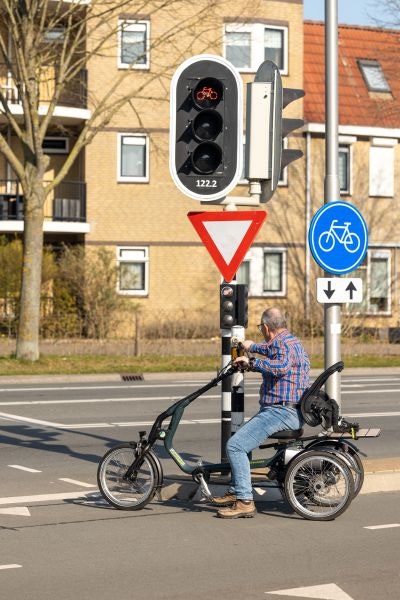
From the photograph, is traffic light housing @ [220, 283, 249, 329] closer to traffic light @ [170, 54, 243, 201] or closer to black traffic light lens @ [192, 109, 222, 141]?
traffic light @ [170, 54, 243, 201]

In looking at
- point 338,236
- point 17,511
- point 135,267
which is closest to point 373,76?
point 135,267

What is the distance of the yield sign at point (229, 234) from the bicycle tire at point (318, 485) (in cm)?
174

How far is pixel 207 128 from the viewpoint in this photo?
10.5 meters

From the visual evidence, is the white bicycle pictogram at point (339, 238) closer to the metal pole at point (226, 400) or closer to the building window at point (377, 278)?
the metal pole at point (226, 400)

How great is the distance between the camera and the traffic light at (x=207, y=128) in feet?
34.3

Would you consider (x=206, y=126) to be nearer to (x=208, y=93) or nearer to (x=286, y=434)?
(x=208, y=93)

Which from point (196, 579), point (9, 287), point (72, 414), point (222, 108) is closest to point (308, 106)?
point (9, 287)

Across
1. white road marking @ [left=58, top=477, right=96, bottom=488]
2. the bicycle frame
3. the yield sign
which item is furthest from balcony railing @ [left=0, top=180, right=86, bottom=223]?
the bicycle frame

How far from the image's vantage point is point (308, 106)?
3928 centimetres

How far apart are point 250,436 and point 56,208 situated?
88.5 feet

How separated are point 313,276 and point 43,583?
3120 centimetres

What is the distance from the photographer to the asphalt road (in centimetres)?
747

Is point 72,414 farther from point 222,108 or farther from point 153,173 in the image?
point 153,173

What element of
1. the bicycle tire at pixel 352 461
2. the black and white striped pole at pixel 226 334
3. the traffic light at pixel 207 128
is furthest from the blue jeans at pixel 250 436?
the traffic light at pixel 207 128
